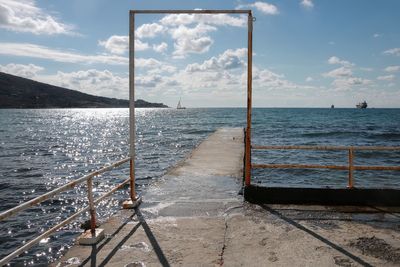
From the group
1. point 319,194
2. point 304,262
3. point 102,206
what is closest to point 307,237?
point 304,262

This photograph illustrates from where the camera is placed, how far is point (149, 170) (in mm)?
20500

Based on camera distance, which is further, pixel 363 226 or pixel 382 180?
pixel 382 180

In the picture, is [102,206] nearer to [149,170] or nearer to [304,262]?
[149,170]

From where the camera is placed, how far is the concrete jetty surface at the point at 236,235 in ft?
17.4

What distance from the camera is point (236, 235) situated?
6.24 meters

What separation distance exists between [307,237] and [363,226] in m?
1.17

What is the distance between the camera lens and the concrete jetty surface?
5.29m

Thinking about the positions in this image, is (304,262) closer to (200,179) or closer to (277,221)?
(277,221)

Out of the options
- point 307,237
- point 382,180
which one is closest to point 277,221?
point 307,237

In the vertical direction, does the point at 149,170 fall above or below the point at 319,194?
below

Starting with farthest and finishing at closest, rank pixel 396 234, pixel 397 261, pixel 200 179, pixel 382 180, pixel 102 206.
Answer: pixel 382 180, pixel 102 206, pixel 200 179, pixel 396 234, pixel 397 261

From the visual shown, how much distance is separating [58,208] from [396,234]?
10.6 meters

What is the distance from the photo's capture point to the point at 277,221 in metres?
6.95

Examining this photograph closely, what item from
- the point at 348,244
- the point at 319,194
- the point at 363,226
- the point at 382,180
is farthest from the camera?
the point at 382,180
